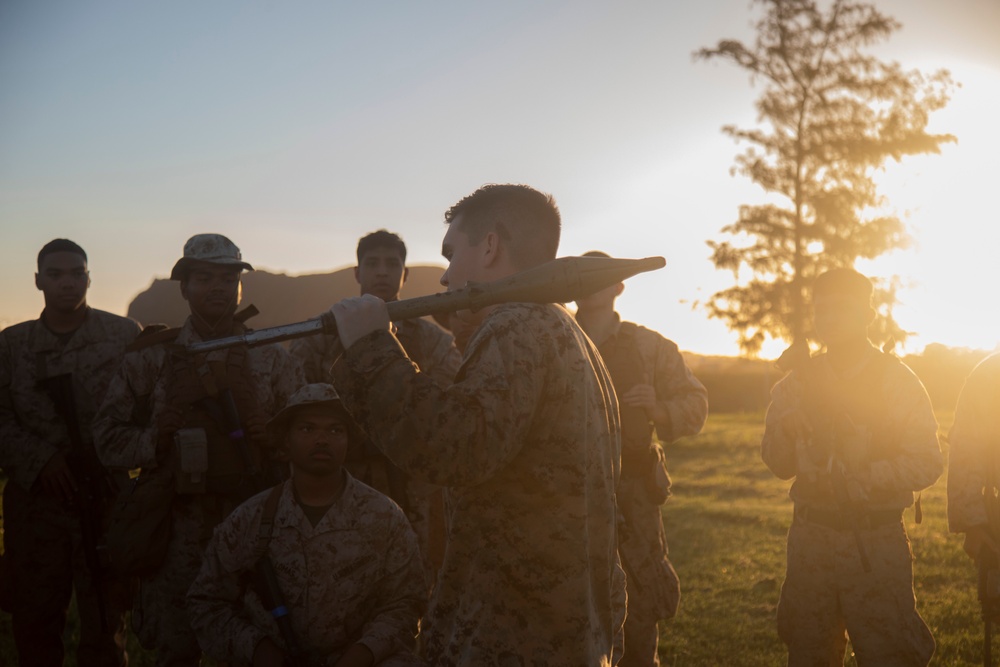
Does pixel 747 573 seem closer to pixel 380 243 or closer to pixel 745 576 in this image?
pixel 745 576

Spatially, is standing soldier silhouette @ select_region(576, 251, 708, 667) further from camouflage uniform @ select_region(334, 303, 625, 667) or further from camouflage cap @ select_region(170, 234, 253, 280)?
camouflage uniform @ select_region(334, 303, 625, 667)

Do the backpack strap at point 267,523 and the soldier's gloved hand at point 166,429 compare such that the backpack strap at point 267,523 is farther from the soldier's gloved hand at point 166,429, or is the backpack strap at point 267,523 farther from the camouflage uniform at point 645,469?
the camouflage uniform at point 645,469

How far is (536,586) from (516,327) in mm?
797

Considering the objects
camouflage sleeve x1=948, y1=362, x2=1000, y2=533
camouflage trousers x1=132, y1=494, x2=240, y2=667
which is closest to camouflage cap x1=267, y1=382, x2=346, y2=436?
camouflage trousers x1=132, y1=494, x2=240, y2=667

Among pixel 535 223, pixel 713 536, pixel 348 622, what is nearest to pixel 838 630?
pixel 348 622

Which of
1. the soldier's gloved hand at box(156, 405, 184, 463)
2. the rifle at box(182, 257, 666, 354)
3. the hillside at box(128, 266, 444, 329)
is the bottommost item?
the soldier's gloved hand at box(156, 405, 184, 463)

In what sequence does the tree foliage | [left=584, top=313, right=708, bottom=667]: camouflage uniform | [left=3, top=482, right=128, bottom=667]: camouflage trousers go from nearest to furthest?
1. [left=584, top=313, right=708, bottom=667]: camouflage uniform
2. [left=3, top=482, right=128, bottom=667]: camouflage trousers
3. the tree foliage

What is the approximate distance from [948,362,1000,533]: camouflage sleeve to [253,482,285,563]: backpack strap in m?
3.97

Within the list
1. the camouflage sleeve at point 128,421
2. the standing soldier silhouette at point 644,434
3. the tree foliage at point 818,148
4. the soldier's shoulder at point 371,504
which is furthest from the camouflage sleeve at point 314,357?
the tree foliage at point 818,148

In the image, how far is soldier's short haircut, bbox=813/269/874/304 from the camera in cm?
491

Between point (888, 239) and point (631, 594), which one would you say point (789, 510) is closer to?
point (631, 594)

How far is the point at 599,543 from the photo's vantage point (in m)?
2.77

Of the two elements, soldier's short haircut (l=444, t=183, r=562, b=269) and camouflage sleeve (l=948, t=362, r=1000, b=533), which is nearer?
soldier's short haircut (l=444, t=183, r=562, b=269)

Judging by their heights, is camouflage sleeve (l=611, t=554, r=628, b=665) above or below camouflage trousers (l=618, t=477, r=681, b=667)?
above
